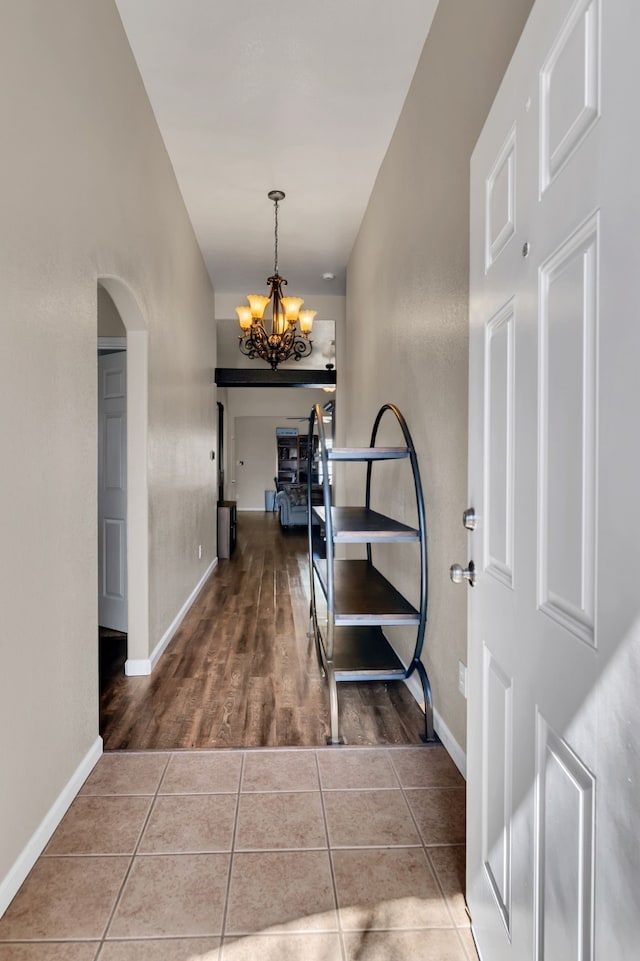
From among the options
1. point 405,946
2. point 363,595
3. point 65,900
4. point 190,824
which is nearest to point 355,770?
point 190,824

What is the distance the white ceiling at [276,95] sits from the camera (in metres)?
2.55

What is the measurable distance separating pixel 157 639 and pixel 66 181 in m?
2.50

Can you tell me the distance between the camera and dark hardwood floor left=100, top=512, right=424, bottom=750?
2443 mm

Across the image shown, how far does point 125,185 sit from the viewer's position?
270cm

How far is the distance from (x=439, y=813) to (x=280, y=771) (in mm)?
602

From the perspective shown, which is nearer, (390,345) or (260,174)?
(390,345)

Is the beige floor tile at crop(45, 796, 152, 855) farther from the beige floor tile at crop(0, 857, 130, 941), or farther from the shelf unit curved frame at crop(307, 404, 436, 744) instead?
the shelf unit curved frame at crop(307, 404, 436, 744)

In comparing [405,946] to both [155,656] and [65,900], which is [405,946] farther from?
[155,656]

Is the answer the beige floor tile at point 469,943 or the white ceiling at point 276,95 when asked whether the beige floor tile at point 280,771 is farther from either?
the white ceiling at point 276,95

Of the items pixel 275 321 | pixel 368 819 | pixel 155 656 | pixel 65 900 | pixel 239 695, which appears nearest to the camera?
pixel 65 900

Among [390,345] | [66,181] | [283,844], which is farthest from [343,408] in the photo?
[283,844]

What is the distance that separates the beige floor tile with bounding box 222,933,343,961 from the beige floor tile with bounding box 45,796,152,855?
0.50 metres

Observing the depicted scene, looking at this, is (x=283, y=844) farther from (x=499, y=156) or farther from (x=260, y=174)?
(x=260, y=174)

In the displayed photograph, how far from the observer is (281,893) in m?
1.54
